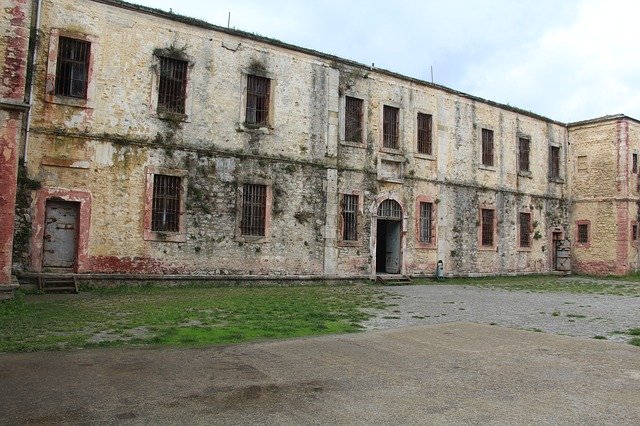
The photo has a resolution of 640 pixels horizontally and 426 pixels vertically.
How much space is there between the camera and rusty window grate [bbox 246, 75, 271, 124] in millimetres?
16797

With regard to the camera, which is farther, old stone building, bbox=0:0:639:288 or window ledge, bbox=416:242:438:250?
window ledge, bbox=416:242:438:250

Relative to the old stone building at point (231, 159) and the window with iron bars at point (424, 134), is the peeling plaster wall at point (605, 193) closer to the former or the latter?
the old stone building at point (231, 159)

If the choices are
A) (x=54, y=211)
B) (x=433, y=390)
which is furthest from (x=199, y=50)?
(x=433, y=390)

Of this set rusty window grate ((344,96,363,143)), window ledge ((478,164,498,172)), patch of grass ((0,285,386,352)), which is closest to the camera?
patch of grass ((0,285,386,352))

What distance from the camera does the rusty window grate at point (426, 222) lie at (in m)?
20.6

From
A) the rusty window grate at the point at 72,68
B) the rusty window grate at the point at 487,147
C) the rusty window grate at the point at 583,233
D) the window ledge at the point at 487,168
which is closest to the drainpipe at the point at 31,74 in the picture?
the rusty window grate at the point at 72,68

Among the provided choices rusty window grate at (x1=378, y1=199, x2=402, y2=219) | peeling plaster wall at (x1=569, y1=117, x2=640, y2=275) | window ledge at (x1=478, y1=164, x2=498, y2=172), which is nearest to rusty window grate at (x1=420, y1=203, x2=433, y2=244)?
rusty window grate at (x1=378, y1=199, x2=402, y2=219)

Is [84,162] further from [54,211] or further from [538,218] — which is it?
[538,218]

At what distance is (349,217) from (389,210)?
202 cm

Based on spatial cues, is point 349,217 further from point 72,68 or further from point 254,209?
point 72,68

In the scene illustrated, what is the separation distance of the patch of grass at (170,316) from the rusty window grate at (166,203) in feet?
Result: 6.03

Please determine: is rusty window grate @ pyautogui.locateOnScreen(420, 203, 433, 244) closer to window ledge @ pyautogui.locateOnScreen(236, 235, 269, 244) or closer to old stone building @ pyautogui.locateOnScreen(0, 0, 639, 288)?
old stone building @ pyautogui.locateOnScreen(0, 0, 639, 288)

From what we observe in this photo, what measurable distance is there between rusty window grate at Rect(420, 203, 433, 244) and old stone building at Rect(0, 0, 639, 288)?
82 mm

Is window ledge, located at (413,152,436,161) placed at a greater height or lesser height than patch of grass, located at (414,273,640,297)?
greater
